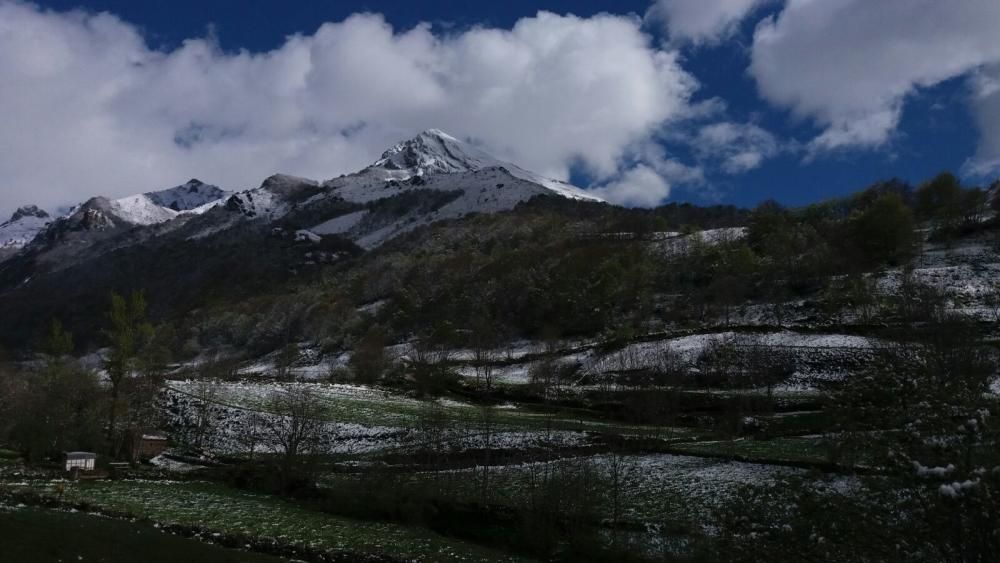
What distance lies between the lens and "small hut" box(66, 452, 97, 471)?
134ft

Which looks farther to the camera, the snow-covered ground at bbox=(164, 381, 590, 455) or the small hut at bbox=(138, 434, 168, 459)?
the snow-covered ground at bbox=(164, 381, 590, 455)

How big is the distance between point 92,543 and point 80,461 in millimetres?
23286

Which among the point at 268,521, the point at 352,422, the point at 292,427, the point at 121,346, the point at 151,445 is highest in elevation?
the point at 121,346

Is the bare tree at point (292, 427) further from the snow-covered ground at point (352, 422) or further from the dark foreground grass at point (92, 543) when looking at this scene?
the dark foreground grass at point (92, 543)

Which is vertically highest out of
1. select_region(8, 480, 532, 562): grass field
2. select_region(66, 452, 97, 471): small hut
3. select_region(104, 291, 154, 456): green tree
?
select_region(104, 291, 154, 456): green tree

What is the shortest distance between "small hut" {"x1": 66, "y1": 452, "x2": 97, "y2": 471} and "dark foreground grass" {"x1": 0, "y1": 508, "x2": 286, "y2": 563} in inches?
620

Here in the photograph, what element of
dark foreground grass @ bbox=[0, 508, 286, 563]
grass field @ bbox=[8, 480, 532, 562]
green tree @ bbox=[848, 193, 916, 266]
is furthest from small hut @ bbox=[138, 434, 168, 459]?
green tree @ bbox=[848, 193, 916, 266]

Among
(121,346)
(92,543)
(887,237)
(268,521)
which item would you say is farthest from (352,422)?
(887,237)

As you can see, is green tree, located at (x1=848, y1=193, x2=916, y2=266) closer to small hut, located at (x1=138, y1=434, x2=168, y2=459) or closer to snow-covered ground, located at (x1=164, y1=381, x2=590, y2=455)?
snow-covered ground, located at (x1=164, y1=381, x2=590, y2=455)

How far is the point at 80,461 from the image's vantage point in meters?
41.5

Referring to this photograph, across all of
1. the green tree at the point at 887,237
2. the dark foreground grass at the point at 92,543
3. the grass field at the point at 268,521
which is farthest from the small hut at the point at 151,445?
the green tree at the point at 887,237

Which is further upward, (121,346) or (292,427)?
(121,346)

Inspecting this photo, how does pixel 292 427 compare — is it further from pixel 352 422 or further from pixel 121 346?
pixel 121 346

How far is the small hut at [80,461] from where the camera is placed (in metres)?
41.0
